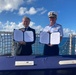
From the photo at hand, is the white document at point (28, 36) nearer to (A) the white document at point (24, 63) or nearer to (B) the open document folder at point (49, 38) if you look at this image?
(B) the open document folder at point (49, 38)

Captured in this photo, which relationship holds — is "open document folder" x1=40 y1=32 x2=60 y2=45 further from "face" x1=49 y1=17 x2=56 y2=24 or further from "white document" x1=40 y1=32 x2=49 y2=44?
"face" x1=49 y1=17 x2=56 y2=24

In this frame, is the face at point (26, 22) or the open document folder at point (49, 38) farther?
the face at point (26, 22)

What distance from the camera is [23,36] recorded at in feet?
9.95

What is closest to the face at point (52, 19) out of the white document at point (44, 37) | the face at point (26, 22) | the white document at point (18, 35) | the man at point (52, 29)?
the man at point (52, 29)

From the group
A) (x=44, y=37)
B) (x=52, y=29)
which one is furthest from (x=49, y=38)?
(x=52, y=29)

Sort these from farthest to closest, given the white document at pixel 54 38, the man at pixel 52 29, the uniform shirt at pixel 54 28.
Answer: the uniform shirt at pixel 54 28 < the man at pixel 52 29 < the white document at pixel 54 38

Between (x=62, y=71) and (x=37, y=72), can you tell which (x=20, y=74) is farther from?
(x=62, y=71)

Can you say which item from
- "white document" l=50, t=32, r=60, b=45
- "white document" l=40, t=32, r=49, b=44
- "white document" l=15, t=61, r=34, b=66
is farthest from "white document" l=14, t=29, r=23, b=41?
"white document" l=15, t=61, r=34, b=66

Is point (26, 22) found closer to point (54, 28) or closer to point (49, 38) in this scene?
point (54, 28)

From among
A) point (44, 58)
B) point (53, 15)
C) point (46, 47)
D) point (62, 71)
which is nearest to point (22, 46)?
point (46, 47)

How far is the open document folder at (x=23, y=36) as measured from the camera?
3.01m

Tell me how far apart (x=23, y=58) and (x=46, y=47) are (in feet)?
2.26

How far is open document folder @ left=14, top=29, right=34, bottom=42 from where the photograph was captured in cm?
301

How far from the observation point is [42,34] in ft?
9.80
